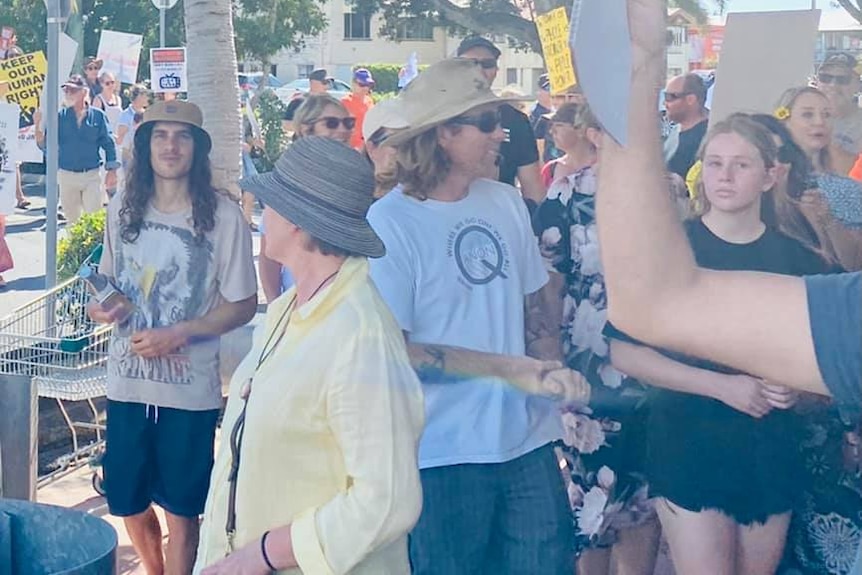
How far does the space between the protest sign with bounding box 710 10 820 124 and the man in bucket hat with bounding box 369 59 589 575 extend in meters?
1.41

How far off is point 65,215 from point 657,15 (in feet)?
43.3

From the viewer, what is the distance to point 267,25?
2583 cm

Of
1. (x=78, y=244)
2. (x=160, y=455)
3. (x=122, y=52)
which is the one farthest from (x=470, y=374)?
(x=122, y=52)

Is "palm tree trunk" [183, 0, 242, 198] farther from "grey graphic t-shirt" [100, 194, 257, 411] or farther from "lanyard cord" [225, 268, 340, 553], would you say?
"lanyard cord" [225, 268, 340, 553]

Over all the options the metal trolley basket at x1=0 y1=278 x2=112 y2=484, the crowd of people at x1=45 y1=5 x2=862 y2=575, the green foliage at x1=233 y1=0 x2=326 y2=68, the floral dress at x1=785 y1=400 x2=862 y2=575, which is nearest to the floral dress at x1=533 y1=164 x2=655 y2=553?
the crowd of people at x1=45 y1=5 x2=862 y2=575

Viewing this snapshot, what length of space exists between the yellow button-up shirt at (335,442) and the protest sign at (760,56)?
7.71 feet

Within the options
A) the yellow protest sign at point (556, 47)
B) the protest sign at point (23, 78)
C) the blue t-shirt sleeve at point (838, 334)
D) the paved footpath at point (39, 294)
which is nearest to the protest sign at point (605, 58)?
the blue t-shirt sleeve at point (838, 334)

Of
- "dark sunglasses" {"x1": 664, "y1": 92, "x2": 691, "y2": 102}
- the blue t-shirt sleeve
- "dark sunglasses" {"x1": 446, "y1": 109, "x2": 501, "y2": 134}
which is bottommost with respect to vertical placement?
the blue t-shirt sleeve

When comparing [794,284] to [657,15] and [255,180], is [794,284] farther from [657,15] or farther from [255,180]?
[255,180]

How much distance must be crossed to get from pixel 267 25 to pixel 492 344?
23.4 meters

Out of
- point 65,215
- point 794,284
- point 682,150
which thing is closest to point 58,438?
point 682,150

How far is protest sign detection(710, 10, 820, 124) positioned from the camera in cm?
451

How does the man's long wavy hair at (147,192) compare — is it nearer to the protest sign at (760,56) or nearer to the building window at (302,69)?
the protest sign at (760,56)

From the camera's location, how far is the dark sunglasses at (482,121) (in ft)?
11.7
